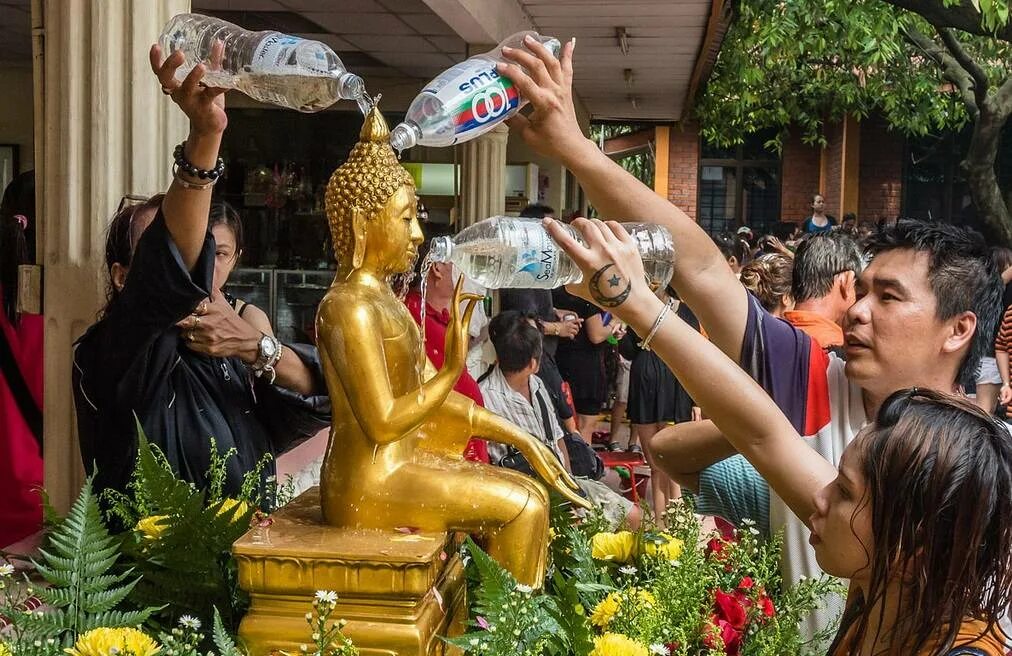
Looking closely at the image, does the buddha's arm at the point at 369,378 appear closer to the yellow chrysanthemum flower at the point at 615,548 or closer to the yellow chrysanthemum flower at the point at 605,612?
the yellow chrysanthemum flower at the point at 605,612

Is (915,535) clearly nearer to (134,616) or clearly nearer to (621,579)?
(621,579)

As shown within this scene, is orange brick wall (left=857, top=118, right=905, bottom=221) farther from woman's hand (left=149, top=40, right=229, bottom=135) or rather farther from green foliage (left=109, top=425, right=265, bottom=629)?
green foliage (left=109, top=425, right=265, bottom=629)

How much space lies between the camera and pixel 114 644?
1287 millimetres

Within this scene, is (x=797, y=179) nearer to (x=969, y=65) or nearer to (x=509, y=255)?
(x=969, y=65)

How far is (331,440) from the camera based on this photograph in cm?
149

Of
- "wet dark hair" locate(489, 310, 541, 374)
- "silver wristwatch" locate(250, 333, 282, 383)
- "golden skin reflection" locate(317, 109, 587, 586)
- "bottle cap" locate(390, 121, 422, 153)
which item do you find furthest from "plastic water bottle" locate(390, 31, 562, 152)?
"wet dark hair" locate(489, 310, 541, 374)

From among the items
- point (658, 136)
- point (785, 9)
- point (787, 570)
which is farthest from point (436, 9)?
point (658, 136)

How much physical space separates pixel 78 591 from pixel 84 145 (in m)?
1.20

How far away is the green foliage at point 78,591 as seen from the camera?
55.6 inches

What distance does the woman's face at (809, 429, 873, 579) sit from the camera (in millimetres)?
1448

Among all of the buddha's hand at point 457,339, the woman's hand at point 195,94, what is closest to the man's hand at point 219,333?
the woman's hand at point 195,94

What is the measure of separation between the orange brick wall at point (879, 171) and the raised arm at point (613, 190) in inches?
750

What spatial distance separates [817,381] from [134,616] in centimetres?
129

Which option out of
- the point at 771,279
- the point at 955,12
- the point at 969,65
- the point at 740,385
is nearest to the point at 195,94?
the point at 740,385
